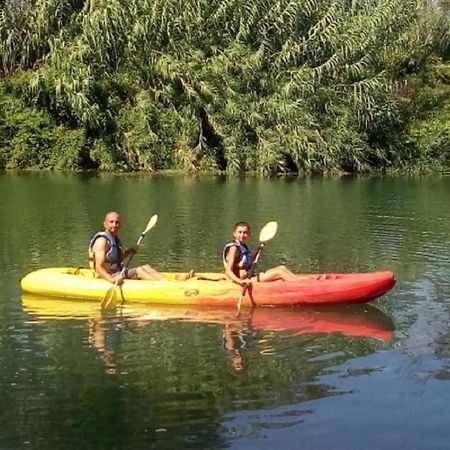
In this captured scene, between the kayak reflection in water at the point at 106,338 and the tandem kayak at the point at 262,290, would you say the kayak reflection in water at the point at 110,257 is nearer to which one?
the tandem kayak at the point at 262,290

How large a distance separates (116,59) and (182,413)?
2617cm

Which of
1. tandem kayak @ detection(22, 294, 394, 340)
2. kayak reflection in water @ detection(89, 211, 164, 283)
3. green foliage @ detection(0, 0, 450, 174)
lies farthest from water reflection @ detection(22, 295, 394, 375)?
green foliage @ detection(0, 0, 450, 174)

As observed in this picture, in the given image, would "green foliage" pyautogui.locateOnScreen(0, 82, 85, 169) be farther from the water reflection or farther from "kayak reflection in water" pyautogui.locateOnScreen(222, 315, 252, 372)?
"kayak reflection in water" pyautogui.locateOnScreen(222, 315, 252, 372)

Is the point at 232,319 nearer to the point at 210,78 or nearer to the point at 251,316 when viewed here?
the point at 251,316

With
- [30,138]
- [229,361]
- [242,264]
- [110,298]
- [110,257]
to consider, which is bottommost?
[229,361]

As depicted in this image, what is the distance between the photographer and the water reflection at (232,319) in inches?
344

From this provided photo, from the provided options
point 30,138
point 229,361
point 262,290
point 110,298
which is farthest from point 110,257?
point 30,138

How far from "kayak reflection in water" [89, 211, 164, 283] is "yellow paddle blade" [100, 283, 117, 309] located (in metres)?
0.12

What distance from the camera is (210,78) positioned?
30234mm

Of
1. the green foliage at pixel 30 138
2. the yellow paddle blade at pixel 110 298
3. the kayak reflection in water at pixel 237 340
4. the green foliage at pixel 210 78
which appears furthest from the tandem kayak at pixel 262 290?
the green foliage at pixel 30 138

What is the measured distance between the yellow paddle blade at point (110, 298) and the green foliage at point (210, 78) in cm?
2026

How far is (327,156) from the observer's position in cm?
3031

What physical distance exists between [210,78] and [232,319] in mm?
21764

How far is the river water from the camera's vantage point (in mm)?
6129
